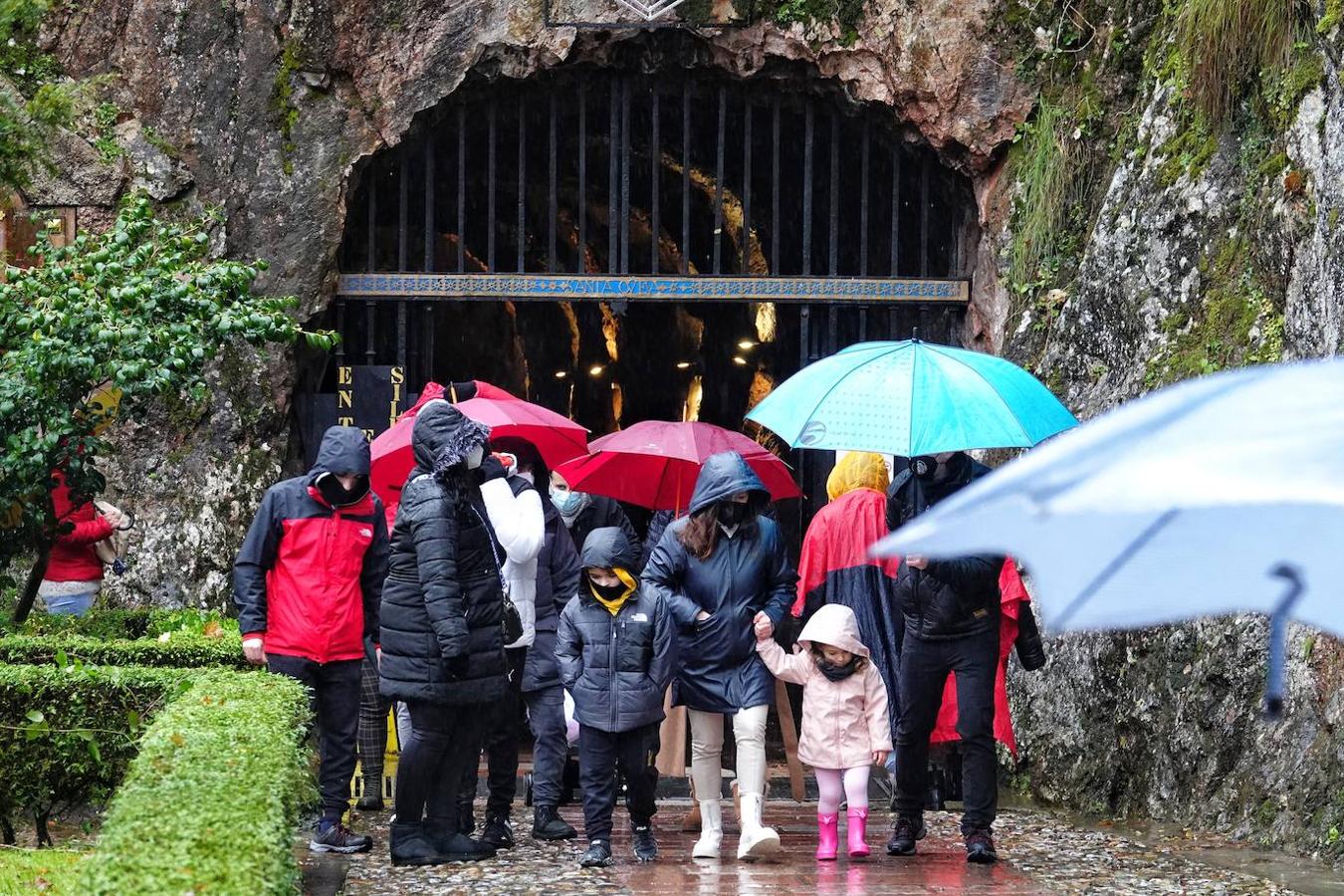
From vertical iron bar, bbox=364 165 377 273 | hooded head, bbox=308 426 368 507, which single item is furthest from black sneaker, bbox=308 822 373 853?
vertical iron bar, bbox=364 165 377 273

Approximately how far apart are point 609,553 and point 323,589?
1281mm

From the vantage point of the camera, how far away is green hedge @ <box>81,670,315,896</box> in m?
4.48

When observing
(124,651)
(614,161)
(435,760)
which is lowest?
(435,760)

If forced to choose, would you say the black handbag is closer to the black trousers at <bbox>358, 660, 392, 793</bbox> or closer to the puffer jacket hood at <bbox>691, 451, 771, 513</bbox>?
the puffer jacket hood at <bbox>691, 451, 771, 513</bbox>

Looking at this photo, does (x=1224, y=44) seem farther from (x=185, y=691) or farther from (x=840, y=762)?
(x=185, y=691)

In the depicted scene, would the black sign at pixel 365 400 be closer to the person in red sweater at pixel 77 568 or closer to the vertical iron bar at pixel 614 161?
the vertical iron bar at pixel 614 161

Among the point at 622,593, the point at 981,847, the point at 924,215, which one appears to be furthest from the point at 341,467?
the point at 924,215

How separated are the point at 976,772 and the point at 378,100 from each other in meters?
7.13

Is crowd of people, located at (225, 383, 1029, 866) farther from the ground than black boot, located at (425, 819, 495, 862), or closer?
farther from the ground

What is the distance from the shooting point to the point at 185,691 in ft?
24.0

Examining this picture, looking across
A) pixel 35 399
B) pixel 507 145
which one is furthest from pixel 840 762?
pixel 507 145

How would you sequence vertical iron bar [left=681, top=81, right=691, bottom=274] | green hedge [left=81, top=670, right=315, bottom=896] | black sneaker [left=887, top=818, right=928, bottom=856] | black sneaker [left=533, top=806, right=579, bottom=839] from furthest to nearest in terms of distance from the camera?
1. vertical iron bar [left=681, top=81, right=691, bottom=274]
2. black sneaker [left=533, top=806, right=579, bottom=839]
3. black sneaker [left=887, top=818, right=928, bottom=856]
4. green hedge [left=81, top=670, right=315, bottom=896]

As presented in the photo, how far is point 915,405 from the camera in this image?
24.6 ft

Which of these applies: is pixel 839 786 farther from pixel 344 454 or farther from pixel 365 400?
pixel 365 400
